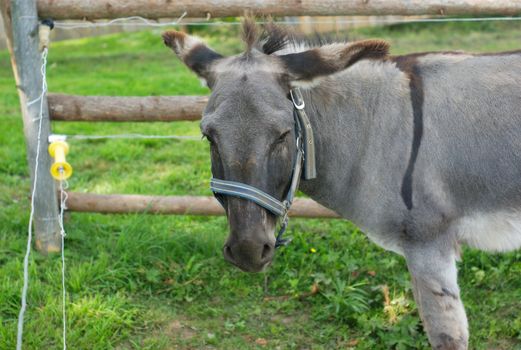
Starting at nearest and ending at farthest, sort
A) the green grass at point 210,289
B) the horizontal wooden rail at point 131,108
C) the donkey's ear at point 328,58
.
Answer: the donkey's ear at point 328,58
the green grass at point 210,289
the horizontal wooden rail at point 131,108

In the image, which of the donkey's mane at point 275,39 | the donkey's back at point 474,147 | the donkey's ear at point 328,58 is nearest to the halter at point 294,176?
the donkey's ear at point 328,58

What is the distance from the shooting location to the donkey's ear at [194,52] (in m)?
2.99

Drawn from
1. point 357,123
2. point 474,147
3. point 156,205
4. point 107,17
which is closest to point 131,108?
point 107,17

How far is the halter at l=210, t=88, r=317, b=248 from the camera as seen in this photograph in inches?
101

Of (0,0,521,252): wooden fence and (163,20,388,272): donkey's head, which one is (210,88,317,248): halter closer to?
(163,20,388,272): donkey's head

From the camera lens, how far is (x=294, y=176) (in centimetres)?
283

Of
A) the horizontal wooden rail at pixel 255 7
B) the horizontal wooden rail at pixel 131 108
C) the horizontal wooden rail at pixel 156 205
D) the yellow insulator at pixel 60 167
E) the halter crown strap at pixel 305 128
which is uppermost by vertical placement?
the horizontal wooden rail at pixel 255 7

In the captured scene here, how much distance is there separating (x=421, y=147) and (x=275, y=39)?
94 cm

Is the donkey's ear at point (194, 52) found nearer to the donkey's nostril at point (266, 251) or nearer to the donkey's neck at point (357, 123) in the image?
the donkey's neck at point (357, 123)

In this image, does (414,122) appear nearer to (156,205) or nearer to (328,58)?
(328,58)

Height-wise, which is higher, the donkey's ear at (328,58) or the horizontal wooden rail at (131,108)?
the donkey's ear at (328,58)

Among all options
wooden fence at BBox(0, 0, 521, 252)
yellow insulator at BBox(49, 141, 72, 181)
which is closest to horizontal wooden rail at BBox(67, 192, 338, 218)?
wooden fence at BBox(0, 0, 521, 252)

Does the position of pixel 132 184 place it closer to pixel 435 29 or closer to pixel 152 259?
pixel 152 259

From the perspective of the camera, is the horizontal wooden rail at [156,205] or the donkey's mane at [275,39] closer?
the donkey's mane at [275,39]
